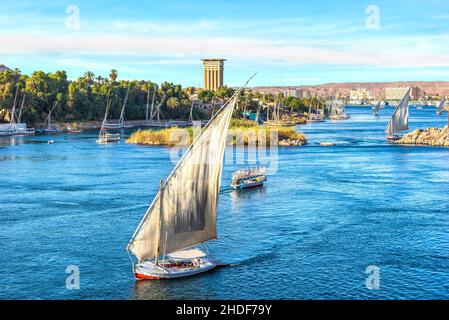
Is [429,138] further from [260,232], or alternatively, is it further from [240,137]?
[260,232]

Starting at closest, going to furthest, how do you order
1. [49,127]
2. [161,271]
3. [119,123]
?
1. [161,271]
2. [49,127]
3. [119,123]

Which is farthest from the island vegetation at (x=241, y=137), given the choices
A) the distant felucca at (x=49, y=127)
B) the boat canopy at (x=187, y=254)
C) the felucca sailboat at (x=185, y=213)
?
the felucca sailboat at (x=185, y=213)

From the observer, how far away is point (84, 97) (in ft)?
421

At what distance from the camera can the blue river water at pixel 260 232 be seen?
2391 centimetres

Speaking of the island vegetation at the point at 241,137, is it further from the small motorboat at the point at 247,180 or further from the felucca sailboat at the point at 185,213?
the felucca sailboat at the point at 185,213

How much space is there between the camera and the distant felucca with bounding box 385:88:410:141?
3752 inches

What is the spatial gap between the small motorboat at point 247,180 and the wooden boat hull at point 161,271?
20911 mm

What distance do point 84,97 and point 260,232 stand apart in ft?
339

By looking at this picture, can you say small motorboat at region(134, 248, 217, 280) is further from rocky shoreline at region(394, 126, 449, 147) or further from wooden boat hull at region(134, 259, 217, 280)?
rocky shoreline at region(394, 126, 449, 147)

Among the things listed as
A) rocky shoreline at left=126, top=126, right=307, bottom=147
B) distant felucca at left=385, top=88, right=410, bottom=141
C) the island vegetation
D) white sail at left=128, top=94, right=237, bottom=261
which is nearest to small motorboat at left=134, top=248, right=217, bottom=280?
white sail at left=128, top=94, right=237, bottom=261

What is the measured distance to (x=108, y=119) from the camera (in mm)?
132125

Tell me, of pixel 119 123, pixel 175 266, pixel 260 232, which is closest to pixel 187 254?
pixel 175 266

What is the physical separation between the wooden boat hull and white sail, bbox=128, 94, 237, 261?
0.43 m
